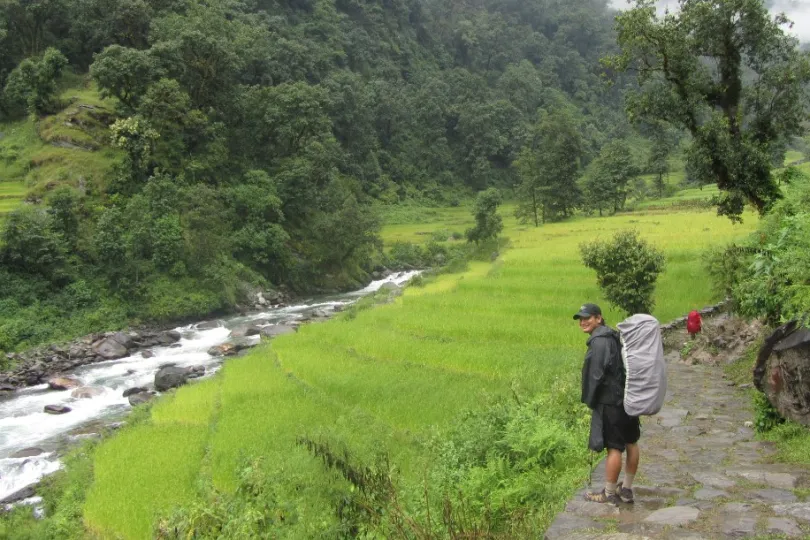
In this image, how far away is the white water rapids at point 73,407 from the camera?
11.6 meters

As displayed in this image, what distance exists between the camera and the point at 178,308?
26.0m

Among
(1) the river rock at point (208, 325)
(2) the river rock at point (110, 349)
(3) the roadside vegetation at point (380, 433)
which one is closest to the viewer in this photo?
(3) the roadside vegetation at point (380, 433)

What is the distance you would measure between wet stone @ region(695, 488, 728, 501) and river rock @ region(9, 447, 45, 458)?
39.9ft

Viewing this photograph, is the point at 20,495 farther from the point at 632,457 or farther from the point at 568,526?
the point at 632,457

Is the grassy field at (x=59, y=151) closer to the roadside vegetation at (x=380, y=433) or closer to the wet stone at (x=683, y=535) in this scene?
the roadside vegetation at (x=380, y=433)

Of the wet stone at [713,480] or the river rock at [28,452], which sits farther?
the river rock at [28,452]

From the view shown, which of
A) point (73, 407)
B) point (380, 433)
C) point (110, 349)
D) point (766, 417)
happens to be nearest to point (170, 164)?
point (110, 349)

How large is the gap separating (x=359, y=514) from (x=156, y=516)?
243cm

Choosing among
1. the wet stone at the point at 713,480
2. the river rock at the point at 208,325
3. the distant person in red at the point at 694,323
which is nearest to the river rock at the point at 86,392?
the river rock at the point at 208,325

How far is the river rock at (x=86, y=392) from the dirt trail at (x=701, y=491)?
556 inches

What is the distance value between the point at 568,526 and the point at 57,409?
1423cm

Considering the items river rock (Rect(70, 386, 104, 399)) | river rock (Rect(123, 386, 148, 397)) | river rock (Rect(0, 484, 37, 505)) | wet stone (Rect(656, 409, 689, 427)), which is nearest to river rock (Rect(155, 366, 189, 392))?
river rock (Rect(123, 386, 148, 397))

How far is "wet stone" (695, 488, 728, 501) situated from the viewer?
4.83 metres

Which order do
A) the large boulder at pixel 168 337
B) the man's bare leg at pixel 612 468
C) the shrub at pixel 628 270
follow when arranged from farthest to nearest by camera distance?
the large boulder at pixel 168 337, the shrub at pixel 628 270, the man's bare leg at pixel 612 468
